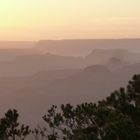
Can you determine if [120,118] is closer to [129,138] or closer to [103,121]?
[129,138]

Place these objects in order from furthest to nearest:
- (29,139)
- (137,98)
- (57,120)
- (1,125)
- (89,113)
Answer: (29,139) < (57,120) < (1,125) < (89,113) < (137,98)

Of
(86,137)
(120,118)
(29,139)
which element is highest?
(120,118)

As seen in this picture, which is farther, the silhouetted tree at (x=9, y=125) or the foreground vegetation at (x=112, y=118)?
the silhouetted tree at (x=9, y=125)

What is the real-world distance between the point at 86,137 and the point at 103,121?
7.09ft

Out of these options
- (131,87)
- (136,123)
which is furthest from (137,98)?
(136,123)

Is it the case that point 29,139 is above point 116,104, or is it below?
below

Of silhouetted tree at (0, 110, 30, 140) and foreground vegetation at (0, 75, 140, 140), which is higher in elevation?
foreground vegetation at (0, 75, 140, 140)

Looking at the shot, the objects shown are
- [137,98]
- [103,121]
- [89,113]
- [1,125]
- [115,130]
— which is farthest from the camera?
[1,125]

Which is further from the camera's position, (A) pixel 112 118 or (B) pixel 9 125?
(B) pixel 9 125

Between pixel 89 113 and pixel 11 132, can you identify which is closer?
pixel 89 113

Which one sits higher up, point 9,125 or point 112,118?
point 112,118

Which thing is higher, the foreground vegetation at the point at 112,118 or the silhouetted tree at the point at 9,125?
the foreground vegetation at the point at 112,118

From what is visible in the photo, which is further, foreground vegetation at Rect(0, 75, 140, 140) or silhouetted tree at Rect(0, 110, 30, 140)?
silhouetted tree at Rect(0, 110, 30, 140)

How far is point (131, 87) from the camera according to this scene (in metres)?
27.4
